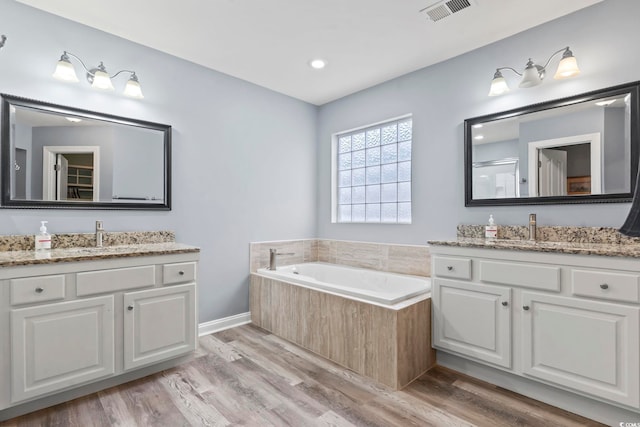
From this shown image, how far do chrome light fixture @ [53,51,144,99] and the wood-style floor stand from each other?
214 centimetres

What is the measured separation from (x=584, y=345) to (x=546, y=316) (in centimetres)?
21

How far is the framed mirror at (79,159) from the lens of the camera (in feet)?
6.99

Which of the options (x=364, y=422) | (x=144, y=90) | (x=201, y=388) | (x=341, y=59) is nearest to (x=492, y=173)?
(x=341, y=59)

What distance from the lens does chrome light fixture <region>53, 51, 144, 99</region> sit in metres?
2.18

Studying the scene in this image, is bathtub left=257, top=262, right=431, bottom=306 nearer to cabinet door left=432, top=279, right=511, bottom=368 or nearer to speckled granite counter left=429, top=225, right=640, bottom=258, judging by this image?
cabinet door left=432, top=279, right=511, bottom=368

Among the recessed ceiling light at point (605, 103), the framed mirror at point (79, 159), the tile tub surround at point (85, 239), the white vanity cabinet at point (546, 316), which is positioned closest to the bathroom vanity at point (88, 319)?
the tile tub surround at point (85, 239)

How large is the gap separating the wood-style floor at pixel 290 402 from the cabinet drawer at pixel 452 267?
2.36ft

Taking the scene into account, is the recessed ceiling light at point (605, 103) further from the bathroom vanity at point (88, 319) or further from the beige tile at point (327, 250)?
the bathroom vanity at point (88, 319)

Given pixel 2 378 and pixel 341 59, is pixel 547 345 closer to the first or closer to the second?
pixel 341 59

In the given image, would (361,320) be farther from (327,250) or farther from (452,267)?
(327,250)

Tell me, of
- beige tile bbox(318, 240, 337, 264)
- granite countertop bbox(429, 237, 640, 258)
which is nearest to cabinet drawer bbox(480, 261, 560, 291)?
granite countertop bbox(429, 237, 640, 258)

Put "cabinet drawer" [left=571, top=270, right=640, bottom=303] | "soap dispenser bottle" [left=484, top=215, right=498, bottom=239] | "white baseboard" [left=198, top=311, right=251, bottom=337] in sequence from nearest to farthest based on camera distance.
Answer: "cabinet drawer" [left=571, top=270, right=640, bottom=303] → "soap dispenser bottle" [left=484, top=215, right=498, bottom=239] → "white baseboard" [left=198, top=311, right=251, bottom=337]

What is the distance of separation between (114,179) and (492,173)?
3.04 m

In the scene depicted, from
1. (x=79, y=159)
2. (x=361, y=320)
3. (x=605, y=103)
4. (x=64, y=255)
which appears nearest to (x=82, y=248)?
(x=64, y=255)
